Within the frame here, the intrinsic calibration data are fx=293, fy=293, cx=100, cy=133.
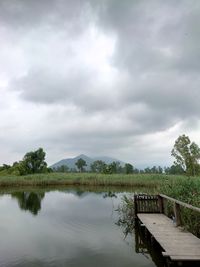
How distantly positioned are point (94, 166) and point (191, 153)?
57694mm

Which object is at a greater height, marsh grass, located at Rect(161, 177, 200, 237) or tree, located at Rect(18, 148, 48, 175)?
tree, located at Rect(18, 148, 48, 175)

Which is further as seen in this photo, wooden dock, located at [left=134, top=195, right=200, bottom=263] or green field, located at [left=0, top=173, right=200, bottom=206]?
green field, located at [left=0, top=173, right=200, bottom=206]

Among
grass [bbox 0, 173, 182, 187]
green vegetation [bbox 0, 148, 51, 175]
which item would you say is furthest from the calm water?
green vegetation [bbox 0, 148, 51, 175]

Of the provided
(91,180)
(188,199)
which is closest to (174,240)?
(188,199)

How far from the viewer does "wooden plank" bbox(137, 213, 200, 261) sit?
22.6 ft

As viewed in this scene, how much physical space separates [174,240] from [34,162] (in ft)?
196

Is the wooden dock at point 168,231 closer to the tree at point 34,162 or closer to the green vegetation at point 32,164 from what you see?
the green vegetation at point 32,164

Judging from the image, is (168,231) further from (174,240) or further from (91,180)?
(91,180)

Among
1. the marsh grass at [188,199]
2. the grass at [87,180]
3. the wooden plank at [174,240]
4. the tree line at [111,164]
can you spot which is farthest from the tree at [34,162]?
the wooden plank at [174,240]

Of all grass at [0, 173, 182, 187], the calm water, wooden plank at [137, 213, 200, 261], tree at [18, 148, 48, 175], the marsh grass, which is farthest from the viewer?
tree at [18, 148, 48, 175]

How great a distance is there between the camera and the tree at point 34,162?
64494mm

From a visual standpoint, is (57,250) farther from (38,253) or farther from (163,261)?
(163,261)

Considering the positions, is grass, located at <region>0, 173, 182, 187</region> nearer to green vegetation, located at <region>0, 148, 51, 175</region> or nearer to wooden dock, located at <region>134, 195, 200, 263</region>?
green vegetation, located at <region>0, 148, 51, 175</region>

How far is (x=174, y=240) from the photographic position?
8.40 meters
